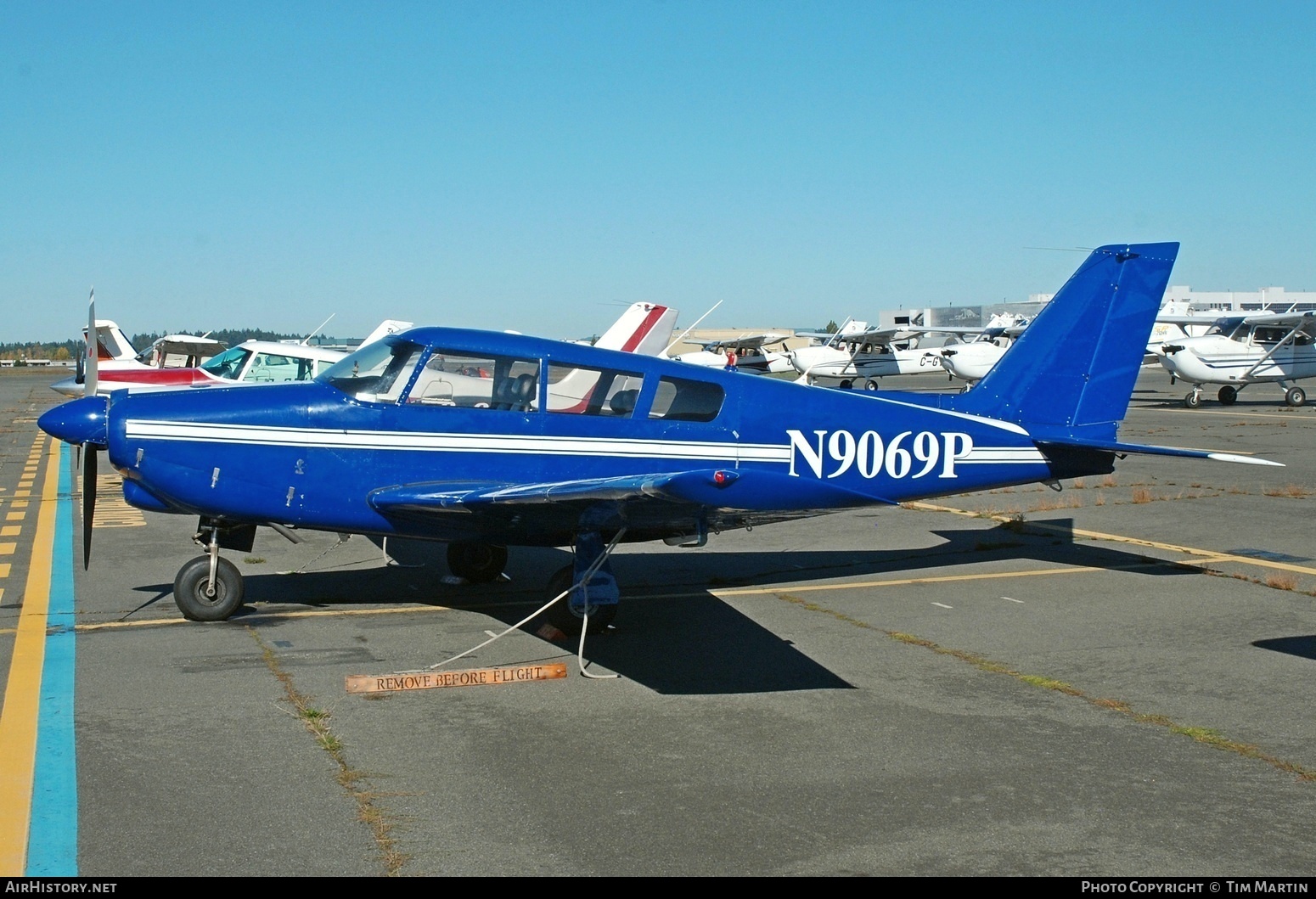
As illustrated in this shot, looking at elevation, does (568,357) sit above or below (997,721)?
above

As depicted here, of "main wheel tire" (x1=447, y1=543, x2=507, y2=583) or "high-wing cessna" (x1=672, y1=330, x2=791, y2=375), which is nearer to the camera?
"main wheel tire" (x1=447, y1=543, x2=507, y2=583)

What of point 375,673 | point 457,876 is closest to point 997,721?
point 457,876

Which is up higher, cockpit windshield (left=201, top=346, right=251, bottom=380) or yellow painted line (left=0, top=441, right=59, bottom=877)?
cockpit windshield (left=201, top=346, right=251, bottom=380)

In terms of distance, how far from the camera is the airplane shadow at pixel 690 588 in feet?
22.7

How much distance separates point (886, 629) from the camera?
793cm

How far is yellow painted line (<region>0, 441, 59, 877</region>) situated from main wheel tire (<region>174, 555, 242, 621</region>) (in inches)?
35.8

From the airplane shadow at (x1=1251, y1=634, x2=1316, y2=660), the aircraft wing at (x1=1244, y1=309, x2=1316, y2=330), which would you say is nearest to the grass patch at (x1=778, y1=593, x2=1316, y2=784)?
the airplane shadow at (x1=1251, y1=634, x2=1316, y2=660)

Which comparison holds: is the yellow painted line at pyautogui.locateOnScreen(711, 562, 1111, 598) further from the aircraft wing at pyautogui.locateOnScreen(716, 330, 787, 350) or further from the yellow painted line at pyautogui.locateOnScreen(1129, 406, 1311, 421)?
the aircraft wing at pyautogui.locateOnScreen(716, 330, 787, 350)

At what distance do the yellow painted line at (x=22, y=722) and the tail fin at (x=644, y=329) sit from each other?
18842 mm

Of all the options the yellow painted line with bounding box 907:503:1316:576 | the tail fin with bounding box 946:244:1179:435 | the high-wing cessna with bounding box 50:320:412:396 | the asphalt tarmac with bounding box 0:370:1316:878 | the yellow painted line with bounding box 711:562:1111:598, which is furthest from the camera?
the high-wing cessna with bounding box 50:320:412:396

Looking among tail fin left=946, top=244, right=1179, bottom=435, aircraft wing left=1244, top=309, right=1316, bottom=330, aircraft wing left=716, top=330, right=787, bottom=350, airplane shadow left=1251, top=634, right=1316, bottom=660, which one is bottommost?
airplane shadow left=1251, top=634, right=1316, bottom=660

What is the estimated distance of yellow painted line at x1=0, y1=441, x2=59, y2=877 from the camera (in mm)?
4254

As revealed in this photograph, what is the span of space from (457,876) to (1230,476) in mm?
16060

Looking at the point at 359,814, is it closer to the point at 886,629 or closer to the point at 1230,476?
the point at 886,629
